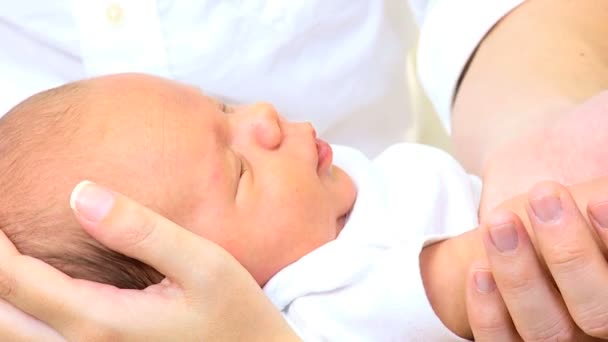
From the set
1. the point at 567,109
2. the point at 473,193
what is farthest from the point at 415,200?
the point at 567,109

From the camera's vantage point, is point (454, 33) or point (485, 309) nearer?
point (485, 309)

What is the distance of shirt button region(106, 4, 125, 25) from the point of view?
893 millimetres

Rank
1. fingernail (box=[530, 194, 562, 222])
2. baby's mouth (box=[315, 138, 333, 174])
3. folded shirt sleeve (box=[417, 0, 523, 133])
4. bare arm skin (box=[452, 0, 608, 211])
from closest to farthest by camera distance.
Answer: fingernail (box=[530, 194, 562, 222]) < baby's mouth (box=[315, 138, 333, 174]) < bare arm skin (box=[452, 0, 608, 211]) < folded shirt sleeve (box=[417, 0, 523, 133])

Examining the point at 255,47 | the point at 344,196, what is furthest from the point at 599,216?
the point at 255,47

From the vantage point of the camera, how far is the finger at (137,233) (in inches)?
22.7

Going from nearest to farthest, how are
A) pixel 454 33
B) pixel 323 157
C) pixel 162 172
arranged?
pixel 162 172, pixel 323 157, pixel 454 33

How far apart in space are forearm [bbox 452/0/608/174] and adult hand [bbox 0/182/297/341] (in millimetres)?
374

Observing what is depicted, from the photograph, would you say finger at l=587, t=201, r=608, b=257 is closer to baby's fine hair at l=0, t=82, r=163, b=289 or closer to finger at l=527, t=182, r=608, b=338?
finger at l=527, t=182, r=608, b=338

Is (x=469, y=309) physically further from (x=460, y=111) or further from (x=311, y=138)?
(x=460, y=111)

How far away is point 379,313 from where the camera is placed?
0.67m

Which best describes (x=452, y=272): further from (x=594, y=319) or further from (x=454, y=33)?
(x=454, y=33)

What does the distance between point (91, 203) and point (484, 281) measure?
11.4 inches

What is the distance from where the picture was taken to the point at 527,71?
0.95 meters

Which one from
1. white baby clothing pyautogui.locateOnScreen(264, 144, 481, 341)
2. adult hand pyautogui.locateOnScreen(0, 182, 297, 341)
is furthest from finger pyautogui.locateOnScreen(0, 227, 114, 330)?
white baby clothing pyautogui.locateOnScreen(264, 144, 481, 341)
